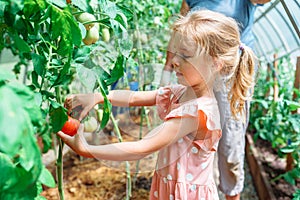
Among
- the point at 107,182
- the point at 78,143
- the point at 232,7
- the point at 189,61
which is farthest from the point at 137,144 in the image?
the point at 107,182

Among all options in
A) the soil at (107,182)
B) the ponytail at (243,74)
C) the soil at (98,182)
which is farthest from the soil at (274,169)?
the ponytail at (243,74)

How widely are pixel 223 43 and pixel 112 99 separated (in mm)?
349

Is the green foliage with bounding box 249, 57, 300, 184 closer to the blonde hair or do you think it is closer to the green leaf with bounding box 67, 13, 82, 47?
the blonde hair

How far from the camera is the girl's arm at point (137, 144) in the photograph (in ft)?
3.09

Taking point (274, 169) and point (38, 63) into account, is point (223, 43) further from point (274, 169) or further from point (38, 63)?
point (274, 169)

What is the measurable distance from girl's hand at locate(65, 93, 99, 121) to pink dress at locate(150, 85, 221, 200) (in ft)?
0.70

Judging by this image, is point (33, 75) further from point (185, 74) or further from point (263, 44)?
point (263, 44)

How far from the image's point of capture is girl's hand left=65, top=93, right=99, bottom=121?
1009 mm

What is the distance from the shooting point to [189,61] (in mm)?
1047

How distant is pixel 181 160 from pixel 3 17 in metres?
0.67

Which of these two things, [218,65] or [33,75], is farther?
[218,65]

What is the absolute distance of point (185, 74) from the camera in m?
1.05

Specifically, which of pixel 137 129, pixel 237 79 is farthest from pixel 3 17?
pixel 137 129

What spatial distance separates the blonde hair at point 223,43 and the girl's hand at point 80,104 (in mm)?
305
